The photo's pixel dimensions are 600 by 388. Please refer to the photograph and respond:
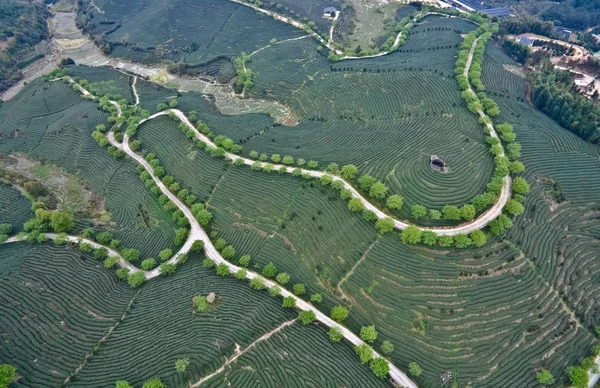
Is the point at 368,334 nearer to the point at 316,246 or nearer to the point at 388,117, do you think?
the point at 316,246

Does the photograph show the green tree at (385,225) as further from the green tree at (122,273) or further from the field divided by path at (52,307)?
the green tree at (122,273)

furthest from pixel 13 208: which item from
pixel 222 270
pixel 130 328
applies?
pixel 222 270

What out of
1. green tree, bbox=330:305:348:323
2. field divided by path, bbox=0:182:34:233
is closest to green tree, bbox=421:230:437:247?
green tree, bbox=330:305:348:323

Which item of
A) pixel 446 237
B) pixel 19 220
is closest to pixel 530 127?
pixel 446 237

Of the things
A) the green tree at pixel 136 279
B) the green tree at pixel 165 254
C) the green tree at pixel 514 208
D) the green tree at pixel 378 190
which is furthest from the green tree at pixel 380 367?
the green tree at pixel 136 279

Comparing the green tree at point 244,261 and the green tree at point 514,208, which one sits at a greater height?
the green tree at point 514,208

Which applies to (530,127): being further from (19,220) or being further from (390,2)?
(19,220)
